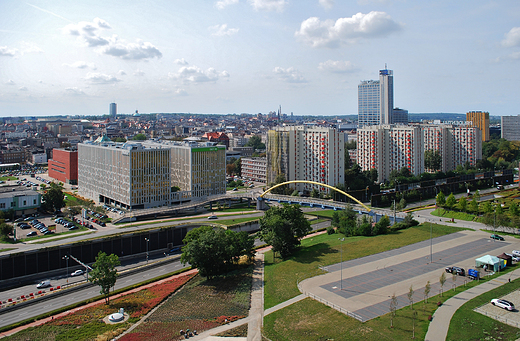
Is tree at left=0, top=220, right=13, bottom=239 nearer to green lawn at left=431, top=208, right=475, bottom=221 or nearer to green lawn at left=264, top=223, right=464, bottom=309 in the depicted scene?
green lawn at left=264, top=223, right=464, bottom=309

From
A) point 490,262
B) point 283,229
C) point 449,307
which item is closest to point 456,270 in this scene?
point 490,262

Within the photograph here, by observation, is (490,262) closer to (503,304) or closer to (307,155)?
(503,304)

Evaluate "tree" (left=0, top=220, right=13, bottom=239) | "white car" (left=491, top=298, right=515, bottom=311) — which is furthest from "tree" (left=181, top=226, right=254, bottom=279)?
"tree" (left=0, top=220, right=13, bottom=239)

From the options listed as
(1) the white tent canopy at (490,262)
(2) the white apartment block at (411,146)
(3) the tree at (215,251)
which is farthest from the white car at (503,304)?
(2) the white apartment block at (411,146)

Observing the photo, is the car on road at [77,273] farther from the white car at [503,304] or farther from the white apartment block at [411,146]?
the white apartment block at [411,146]

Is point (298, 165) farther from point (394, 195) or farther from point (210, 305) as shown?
point (210, 305)

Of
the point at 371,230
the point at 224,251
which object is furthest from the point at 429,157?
the point at 224,251
